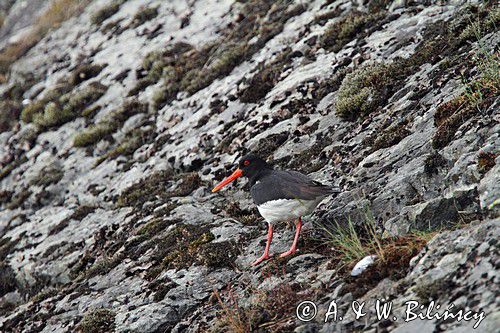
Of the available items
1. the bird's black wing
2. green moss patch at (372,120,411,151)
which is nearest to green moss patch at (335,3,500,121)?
green moss patch at (372,120,411,151)

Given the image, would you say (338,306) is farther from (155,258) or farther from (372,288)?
(155,258)

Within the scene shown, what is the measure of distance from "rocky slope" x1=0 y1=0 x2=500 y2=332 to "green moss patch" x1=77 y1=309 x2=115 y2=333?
0.03 metres

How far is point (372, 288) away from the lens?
6.62 meters

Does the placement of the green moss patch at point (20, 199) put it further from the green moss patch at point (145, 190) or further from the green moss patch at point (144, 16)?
the green moss patch at point (144, 16)

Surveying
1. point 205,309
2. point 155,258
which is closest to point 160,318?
point 205,309

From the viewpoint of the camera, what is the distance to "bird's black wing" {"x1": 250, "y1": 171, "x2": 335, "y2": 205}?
8.77m

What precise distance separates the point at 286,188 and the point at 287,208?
0.36m

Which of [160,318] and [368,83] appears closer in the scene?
[160,318]

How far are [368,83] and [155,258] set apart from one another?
594 centimetres

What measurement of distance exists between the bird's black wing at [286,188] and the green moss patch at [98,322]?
10.3 ft

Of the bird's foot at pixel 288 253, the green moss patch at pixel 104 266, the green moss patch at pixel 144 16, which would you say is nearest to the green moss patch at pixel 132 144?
the green moss patch at pixel 104 266

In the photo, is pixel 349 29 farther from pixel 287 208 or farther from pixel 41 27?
pixel 41 27

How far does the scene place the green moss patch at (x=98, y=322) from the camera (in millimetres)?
9041

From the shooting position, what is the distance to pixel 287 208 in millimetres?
8852
